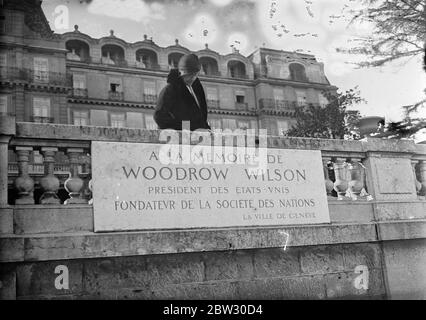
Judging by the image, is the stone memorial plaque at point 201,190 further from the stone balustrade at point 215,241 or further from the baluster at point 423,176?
the baluster at point 423,176

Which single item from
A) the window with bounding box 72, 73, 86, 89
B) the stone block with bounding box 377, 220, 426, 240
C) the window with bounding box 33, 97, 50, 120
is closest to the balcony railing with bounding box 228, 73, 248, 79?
the window with bounding box 72, 73, 86, 89

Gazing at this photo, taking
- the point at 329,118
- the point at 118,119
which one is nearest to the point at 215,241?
the point at 329,118

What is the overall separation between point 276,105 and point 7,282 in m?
34.0

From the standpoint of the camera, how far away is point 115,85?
33.6 m

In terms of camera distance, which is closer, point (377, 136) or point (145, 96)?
point (377, 136)

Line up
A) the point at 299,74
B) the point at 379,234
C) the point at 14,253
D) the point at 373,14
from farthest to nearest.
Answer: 1. the point at 299,74
2. the point at 373,14
3. the point at 379,234
4. the point at 14,253

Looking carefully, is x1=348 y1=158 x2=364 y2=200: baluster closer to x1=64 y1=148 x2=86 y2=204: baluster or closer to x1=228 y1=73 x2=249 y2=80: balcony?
x1=64 y1=148 x2=86 y2=204: baluster

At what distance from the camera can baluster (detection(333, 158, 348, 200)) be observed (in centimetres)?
557

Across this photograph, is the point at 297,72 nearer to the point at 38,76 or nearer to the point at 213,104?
the point at 213,104

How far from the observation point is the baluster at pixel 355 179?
564 centimetres

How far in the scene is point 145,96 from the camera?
33438 mm
